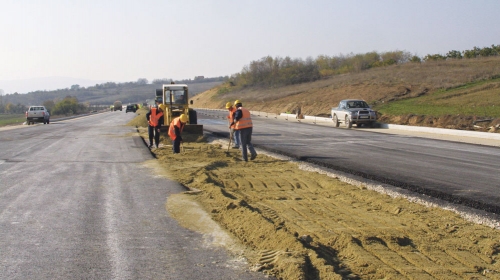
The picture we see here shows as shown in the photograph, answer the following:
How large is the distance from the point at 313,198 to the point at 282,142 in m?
12.6

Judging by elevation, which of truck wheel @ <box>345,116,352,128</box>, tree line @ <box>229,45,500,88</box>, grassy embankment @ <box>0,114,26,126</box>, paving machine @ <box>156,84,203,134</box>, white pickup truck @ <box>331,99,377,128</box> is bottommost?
grassy embankment @ <box>0,114,26,126</box>

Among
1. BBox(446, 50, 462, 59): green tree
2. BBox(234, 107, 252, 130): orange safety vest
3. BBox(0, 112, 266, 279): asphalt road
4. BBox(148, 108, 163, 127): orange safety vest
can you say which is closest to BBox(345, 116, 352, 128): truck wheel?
BBox(148, 108, 163, 127): orange safety vest

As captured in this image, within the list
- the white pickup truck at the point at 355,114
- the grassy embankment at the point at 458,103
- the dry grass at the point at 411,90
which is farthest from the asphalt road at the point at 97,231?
the dry grass at the point at 411,90

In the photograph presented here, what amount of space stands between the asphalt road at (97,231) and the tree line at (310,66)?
75.0 m

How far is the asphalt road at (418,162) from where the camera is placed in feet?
34.2

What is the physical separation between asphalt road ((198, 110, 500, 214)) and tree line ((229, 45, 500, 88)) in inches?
2516

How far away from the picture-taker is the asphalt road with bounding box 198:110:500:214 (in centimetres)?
1044

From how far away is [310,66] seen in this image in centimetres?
9612

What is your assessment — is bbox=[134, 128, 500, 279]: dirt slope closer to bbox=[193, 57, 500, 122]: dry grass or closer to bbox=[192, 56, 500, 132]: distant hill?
bbox=[192, 56, 500, 132]: distant hill

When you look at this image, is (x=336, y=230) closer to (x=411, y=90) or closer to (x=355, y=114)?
(x=355, y=114)

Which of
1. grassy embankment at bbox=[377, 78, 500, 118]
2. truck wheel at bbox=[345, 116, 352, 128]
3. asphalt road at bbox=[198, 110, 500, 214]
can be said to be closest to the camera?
asphalt road at bbox=[198, 110, 500, 214]

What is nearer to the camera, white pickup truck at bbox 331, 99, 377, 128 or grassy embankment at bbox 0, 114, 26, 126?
white pickup truck at bbox 331, 99, 377, 128

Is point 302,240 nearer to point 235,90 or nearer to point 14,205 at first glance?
point 14,205

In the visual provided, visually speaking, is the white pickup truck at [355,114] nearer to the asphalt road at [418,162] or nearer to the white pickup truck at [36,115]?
the asphalt road at [418,162]
